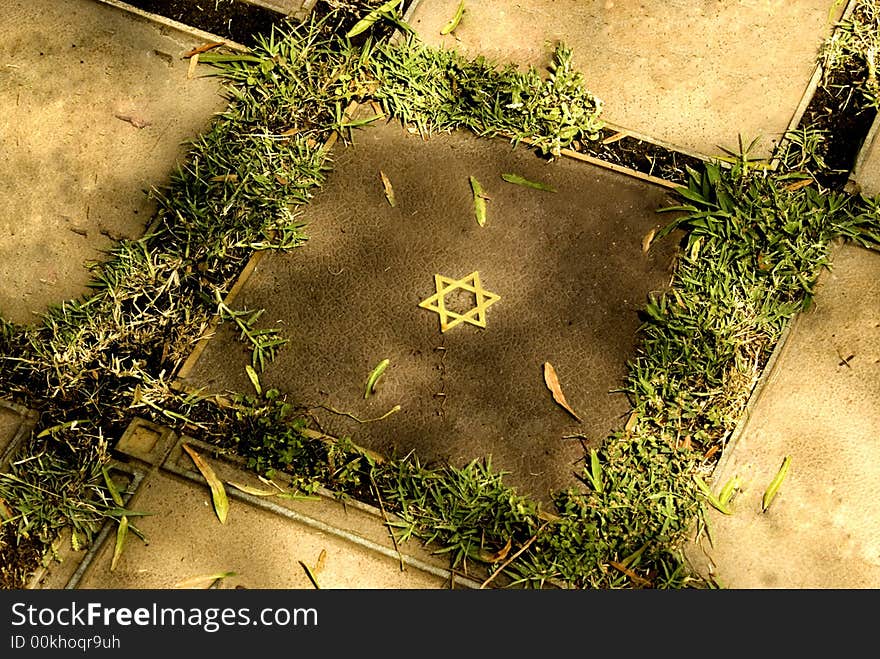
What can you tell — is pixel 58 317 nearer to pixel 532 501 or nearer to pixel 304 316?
pixel 304 316

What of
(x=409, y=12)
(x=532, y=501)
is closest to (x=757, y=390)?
(x=532, y=501)

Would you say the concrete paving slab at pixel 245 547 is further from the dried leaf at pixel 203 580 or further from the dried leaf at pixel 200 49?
the dried leaf at pixel 200 49

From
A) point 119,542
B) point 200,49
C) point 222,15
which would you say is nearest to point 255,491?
point 119,542

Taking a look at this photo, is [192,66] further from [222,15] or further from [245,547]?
[245,547]

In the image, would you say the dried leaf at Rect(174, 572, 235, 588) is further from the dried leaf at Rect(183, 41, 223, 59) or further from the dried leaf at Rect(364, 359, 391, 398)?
the dried leaf at Rect(183, 41, 223, 59)

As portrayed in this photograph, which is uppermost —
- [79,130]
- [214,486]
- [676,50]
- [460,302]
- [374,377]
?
[676,50]

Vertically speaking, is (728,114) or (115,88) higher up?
(728,114)

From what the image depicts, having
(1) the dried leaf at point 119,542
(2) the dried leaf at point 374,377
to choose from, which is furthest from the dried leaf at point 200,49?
(1) the dried leaf at point 119,542
